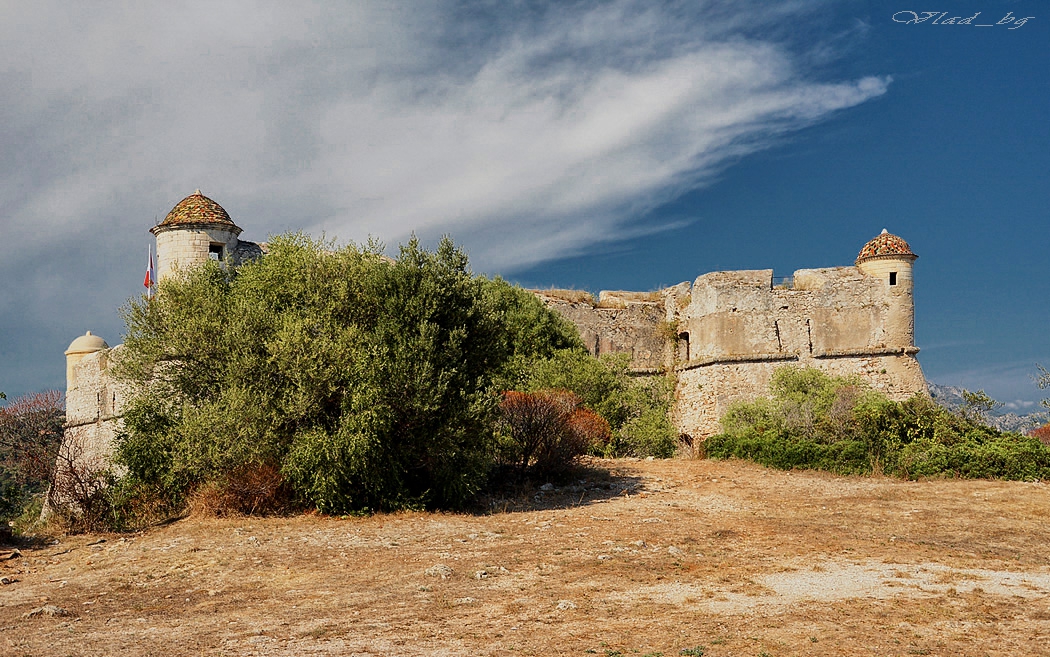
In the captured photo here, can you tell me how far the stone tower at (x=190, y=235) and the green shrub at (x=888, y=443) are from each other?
43.1 feet

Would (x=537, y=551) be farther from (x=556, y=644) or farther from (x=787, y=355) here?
(x=787, y=355)

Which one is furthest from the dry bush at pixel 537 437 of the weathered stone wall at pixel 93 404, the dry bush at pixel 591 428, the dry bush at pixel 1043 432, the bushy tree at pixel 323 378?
the dry bush at pixel 1043 432

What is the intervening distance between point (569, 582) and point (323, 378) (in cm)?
Answer: 547

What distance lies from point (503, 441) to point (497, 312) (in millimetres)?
2932

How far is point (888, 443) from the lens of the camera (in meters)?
17.0

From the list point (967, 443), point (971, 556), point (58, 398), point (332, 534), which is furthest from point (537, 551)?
point (58, 398)

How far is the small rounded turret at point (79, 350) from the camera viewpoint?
22.6m

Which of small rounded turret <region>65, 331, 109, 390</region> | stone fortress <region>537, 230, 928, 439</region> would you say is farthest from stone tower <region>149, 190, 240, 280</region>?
stone fortress <region>537, 230, 928, 439</region>

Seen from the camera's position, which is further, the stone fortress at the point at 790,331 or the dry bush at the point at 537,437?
the stone fortress at the point at 790,331

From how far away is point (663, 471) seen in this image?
1806 cm

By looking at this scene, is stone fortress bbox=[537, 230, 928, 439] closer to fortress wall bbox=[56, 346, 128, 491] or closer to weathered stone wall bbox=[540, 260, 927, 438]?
weathered stone wall bbox=[540, 260, 927, 438]

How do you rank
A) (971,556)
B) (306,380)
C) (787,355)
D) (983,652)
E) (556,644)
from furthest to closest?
(787,355) < (306,380) < (971,556) < (556,644) < (983,652)

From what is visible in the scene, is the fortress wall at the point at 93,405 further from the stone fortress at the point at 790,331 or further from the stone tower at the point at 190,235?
the stone fortress at the point at 790,331

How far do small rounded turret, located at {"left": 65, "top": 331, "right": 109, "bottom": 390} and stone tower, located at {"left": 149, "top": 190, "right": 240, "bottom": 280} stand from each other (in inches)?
221
